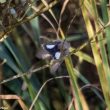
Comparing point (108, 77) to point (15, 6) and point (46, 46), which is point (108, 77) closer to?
point (46, 46)

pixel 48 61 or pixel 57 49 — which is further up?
pixel 57 49

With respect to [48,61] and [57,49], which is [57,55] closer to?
[57,49]

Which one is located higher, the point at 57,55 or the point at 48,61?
the point at 57,55

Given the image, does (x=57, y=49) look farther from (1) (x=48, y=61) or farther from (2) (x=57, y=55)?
(1) (x=48, y=61)

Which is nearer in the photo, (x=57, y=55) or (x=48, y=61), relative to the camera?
(x=57, y=55)

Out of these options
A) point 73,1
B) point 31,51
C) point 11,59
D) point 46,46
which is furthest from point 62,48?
point 31,51

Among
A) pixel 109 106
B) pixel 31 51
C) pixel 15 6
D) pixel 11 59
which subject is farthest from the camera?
pixel 31 51

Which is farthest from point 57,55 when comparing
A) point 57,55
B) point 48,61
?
point 48,61

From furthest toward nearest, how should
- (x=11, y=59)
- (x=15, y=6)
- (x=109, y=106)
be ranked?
1. (x=11, y=59)
2. (x=109, y=106)
3. (x=15, y=6)

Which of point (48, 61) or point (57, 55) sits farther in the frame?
point (48, 61)

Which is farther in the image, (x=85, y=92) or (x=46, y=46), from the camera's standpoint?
(x=85, y=92)

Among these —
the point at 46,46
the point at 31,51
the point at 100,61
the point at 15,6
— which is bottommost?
the point at 31,51
